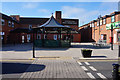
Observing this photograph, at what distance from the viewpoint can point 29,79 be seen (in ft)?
17.5

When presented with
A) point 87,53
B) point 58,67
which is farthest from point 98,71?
point 87,53

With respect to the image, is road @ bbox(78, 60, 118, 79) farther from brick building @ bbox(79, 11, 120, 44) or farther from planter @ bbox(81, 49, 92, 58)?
brick building @ bbox(79, 11, 120, 44)

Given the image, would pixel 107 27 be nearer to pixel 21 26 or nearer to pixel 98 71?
pixel 98 71

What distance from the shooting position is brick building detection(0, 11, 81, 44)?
93.2 feet

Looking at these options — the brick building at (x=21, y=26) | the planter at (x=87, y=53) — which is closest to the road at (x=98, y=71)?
the planter at (x=87, y=53)

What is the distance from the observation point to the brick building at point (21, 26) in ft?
93.2

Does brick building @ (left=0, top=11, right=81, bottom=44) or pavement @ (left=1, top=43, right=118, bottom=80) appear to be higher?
brick building @ (left=0, top=11, right=81, bottom=44)

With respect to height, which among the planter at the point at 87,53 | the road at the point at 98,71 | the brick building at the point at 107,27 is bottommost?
the road at the point at 98,71

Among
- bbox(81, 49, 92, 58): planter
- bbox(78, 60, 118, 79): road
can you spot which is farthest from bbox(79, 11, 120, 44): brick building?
bbox(78, 60, 118, 79): road

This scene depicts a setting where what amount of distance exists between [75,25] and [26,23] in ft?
57.0

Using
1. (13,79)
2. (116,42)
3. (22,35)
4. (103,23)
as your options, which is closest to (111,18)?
(103,23)

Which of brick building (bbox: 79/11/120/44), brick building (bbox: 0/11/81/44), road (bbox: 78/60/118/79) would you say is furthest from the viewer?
brick building (bbox: 0/11/81/44)

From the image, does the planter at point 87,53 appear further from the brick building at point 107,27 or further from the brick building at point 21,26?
the brick building at point 21,26

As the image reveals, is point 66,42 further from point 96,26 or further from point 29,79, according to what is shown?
point 96,26
